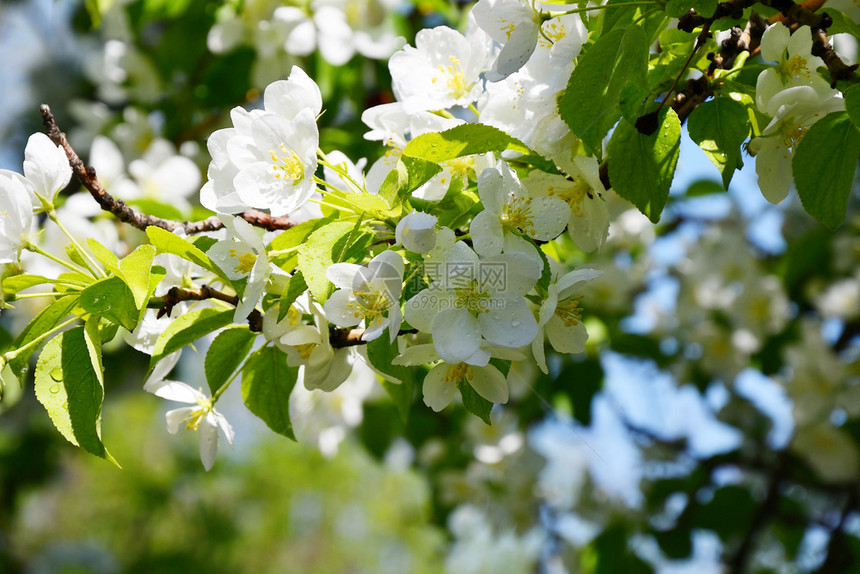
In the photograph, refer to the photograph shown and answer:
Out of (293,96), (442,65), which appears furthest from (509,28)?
(293,96)

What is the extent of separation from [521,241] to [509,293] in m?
0.07

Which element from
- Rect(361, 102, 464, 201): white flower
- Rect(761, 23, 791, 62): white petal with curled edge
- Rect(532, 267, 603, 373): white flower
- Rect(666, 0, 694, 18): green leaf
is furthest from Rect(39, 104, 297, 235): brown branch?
Rect(761, 23, 791, 62): white petal with curled edge

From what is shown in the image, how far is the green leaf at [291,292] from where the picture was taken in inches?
28.7

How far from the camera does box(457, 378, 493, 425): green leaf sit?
32.6 inches

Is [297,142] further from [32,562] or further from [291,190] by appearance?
[32,562]

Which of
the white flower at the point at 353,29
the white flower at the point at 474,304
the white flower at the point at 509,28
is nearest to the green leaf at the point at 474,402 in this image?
the white flower at the point at 474,304

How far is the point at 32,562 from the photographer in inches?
290

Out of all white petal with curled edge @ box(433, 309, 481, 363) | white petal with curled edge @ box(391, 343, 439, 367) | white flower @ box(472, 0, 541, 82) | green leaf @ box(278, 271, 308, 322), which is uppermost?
white flower @ box(472, 0, 541, 82)

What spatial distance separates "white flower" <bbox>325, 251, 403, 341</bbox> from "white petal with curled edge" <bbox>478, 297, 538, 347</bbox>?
0.30ft

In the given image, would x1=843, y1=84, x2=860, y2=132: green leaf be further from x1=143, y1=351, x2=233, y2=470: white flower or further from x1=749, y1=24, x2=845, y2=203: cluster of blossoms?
x1=143, y1=351, x2=233, y2=470: white flower

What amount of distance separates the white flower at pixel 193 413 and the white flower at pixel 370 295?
0.29 meters

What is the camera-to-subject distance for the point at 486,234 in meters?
0.73

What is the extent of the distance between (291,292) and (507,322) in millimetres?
222

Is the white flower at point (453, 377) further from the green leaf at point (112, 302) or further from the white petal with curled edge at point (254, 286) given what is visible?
the green leaf at point (112, 302)
